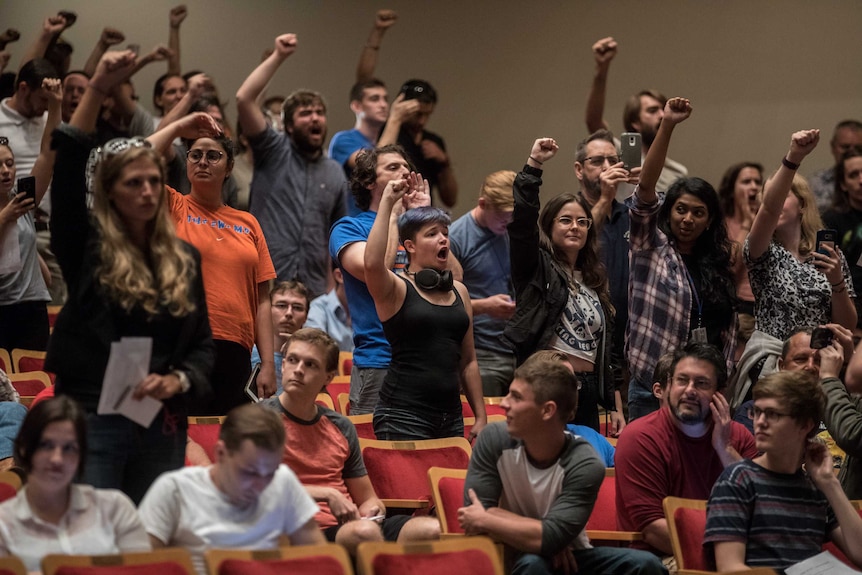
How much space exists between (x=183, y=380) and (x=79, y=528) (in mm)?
392

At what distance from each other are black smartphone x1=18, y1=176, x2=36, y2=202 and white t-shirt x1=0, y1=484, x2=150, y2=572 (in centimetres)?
196

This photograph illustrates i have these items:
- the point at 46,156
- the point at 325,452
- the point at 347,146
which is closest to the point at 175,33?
the point at 347,146

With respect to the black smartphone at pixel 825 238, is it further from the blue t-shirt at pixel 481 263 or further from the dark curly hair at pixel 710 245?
the blue t-shirt at pixel 481 263

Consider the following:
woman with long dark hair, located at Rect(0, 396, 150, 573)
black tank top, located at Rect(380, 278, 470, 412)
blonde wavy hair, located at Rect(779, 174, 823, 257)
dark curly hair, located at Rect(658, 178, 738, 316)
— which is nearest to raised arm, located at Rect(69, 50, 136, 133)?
woman with long dark hair, located at Rect(0, 396, 150, 573)

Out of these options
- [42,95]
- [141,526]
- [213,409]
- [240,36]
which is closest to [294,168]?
[42,95]

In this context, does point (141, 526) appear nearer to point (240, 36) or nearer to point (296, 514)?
point (296, 514)

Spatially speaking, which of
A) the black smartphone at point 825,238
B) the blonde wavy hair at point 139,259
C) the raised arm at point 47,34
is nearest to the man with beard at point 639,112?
the black smartphone at point 825,238

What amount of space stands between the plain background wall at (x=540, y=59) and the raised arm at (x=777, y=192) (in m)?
3.13

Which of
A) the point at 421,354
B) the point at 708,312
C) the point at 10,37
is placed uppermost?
the point at 10,37

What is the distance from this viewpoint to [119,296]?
2652mm

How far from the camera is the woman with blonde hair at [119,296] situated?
105 inches

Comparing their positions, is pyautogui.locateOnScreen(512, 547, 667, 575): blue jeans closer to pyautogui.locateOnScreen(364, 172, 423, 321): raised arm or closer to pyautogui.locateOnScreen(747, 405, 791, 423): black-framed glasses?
pyautogui.locateOnScreen(747, 405, 791, 423): black-framed glasses

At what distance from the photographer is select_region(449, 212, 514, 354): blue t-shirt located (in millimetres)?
5199

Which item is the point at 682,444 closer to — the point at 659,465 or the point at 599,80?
the point at 659,465
